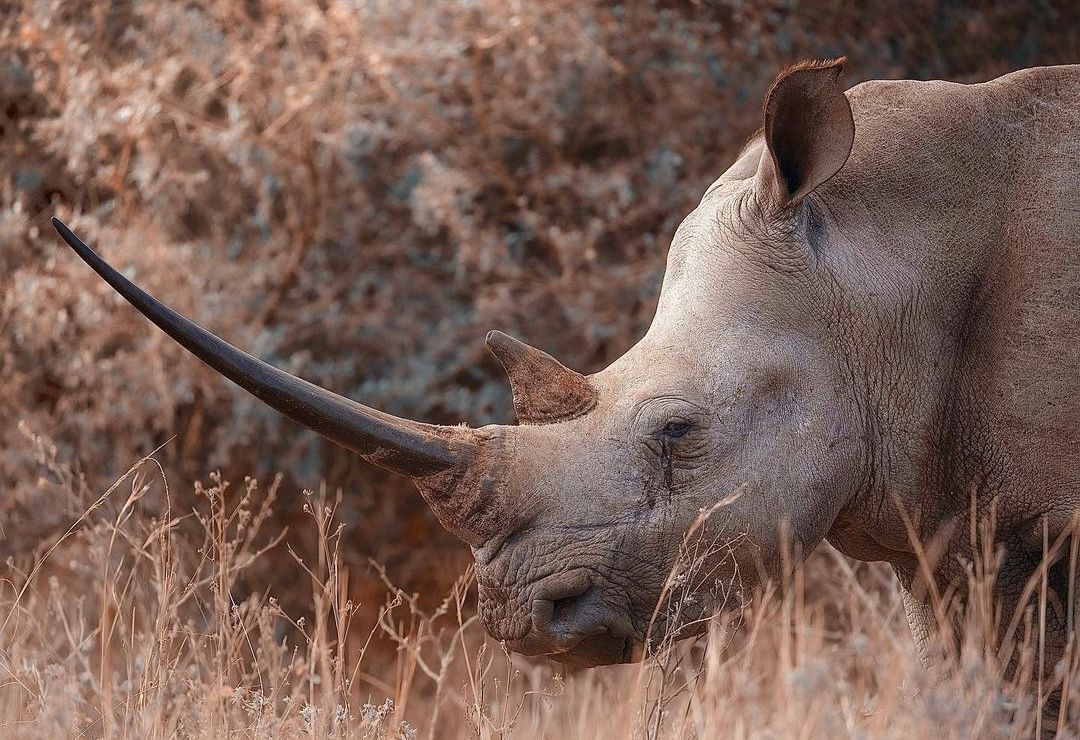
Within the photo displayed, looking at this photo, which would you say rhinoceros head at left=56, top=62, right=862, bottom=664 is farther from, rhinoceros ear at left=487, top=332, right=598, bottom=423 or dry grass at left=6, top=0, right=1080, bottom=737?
dry grass at left=6, top=0, right=1080, bottom=737

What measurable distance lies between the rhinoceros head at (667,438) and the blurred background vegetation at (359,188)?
396cm

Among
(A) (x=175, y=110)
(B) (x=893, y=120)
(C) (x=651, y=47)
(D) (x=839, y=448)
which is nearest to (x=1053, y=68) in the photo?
(B) (x=893, y=120)

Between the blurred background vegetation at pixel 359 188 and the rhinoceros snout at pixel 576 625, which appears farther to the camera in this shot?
the blurred background vegetation at pixel 359 188

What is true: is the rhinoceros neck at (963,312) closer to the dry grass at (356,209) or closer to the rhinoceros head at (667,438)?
the rhinoceros head at (667,438)

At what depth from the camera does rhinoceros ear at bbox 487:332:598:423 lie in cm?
358

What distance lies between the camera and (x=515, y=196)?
802cm

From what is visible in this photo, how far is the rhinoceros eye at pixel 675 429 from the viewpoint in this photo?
348cm

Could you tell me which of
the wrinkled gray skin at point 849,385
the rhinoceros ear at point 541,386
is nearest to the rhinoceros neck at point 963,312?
the wrinkled gray skin at point 849,385

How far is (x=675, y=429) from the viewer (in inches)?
137

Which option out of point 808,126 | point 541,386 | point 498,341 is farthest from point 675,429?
point 808,126

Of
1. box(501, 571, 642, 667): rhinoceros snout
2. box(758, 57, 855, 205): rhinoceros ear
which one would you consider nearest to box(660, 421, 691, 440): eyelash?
box(501, 571, 642, 667): rhinoceros snout

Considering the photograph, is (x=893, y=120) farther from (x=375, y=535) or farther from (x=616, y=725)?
(x=375, y=535)

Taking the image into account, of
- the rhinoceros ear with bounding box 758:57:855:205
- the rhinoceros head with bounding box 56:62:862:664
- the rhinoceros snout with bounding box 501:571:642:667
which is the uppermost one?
the rhinoceros ear with bounding box 758:57:855:205

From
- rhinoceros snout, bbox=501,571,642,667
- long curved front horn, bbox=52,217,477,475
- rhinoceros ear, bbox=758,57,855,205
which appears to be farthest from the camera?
rhinoceros ear, bbox=758,57,855,205
